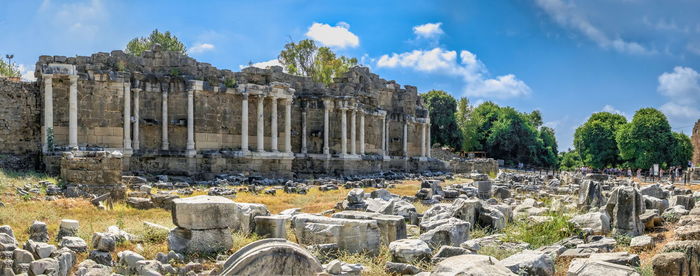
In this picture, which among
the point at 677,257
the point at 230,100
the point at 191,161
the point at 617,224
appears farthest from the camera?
the point at 230,100

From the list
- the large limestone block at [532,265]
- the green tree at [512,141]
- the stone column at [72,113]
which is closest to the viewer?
the large limestone block at [532,265]

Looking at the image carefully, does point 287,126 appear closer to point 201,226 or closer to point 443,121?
point 201,226

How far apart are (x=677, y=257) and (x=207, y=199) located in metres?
7.48

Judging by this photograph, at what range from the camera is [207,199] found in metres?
10.4

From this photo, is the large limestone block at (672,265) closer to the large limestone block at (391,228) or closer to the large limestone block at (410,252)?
the large limestone block at (410,252)

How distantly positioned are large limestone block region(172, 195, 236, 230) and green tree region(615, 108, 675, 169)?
2481 inches

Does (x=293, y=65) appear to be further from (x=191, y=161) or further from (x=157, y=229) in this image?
(x=157, y=229)

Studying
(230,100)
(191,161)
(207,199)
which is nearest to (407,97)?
(230,100)

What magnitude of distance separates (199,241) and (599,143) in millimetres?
74912

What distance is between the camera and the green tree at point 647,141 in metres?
63.5

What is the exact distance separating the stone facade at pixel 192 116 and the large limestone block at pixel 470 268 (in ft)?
66.4

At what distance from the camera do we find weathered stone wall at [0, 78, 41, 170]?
23797 mm

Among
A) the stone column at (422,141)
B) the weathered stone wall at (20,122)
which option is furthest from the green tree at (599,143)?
the weathered stone wall at (20,122)

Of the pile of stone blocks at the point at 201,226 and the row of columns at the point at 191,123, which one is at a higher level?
the row of columns at the point at 191,123
